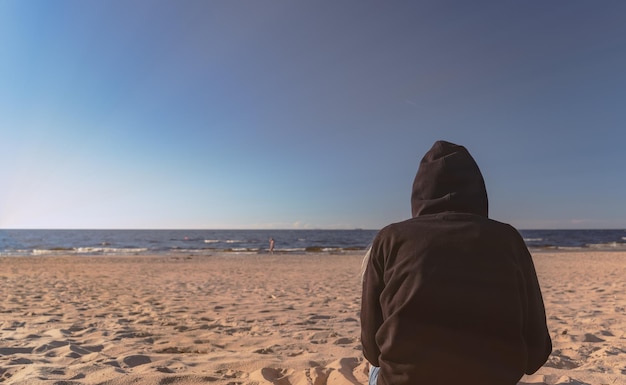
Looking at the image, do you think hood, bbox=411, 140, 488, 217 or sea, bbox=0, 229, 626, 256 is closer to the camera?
hood, bbox=411, 140, 488, 217

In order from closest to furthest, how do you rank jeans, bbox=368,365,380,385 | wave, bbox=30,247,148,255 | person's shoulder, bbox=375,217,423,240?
person's shoulder, bbox=375,217,423,240
jeans, bbox=368,365,380,385
wave, bbox=30,247,148,255

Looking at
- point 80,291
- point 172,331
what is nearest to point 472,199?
point 172,331

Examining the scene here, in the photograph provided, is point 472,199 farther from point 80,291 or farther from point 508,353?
point 80,291

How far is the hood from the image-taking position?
1808 mm

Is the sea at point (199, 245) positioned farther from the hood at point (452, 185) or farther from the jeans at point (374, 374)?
the hood at point (452, 185)

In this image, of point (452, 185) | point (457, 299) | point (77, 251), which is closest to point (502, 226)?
point (452, 185)

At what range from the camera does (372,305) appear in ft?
6.24

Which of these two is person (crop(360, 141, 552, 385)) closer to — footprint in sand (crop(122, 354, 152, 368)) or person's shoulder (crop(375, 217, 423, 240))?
person's shoulder (crop(375, 217, 423, 240))

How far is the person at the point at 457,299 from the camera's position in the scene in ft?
5.35

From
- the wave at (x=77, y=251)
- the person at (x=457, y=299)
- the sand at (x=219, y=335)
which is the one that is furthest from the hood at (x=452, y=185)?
the wave at (x=77, y=251)

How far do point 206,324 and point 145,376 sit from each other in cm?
257

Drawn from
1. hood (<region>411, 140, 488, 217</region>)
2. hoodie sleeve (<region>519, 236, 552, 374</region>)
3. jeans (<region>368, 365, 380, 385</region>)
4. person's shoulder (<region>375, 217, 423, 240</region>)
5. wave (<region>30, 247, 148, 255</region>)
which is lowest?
wave (<region>30, 247, 148, 255</region>)

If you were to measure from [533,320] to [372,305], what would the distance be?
2.36 feet

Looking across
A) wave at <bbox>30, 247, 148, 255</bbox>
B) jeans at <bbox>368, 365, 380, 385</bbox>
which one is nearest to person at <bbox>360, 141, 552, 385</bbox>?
jeans at <bbox>368, 365, 380, 385</bbox>
